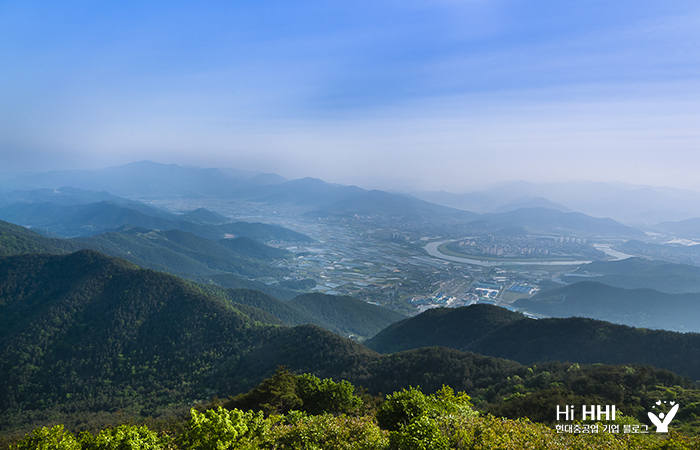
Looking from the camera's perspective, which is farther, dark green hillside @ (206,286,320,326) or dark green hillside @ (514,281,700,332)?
dark green hillside @ (206,286,320,326)

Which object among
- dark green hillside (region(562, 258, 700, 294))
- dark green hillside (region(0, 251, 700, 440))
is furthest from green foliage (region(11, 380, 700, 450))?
dark green hillside (region(562, 258, 700, 294))

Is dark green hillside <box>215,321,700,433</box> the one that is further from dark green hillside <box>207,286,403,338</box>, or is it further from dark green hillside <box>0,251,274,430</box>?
dark green hillside <box>207,286,403,338</box>

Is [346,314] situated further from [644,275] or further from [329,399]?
[644,275]

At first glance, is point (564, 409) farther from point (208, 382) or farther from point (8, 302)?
point (8, 302)

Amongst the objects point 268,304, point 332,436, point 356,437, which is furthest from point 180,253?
point 356,437

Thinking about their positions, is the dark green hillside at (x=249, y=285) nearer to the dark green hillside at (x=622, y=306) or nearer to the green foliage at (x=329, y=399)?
the dark green hillside at (x=622, y=306)

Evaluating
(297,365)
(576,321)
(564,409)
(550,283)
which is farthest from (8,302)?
(550,283)

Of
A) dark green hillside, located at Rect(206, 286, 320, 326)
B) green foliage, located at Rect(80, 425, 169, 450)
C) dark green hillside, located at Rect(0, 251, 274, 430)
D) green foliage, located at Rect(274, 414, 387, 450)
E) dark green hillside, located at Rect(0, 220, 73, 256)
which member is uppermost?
green foliage, located at Rect(274, 414, 387, 450)
